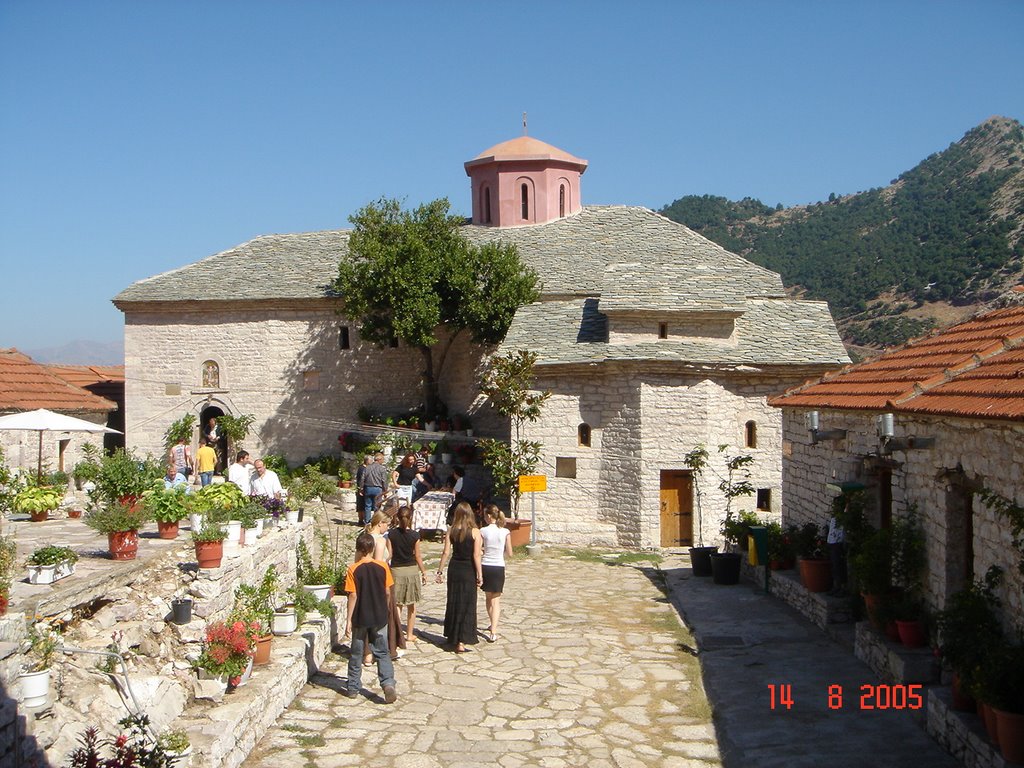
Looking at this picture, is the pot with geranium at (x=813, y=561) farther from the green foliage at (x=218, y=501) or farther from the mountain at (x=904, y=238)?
the mountain at (x=904, y=238)

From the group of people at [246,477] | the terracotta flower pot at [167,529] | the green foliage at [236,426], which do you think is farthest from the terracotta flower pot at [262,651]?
the green foliage at [236,426]

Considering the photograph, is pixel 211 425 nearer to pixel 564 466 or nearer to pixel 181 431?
pixel 181 431

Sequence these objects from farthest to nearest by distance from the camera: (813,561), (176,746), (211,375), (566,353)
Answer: (211,375) < (566,353) < (813,561) < (176,746)

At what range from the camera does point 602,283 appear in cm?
2502

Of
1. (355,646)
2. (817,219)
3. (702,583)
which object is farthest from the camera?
(817,219)

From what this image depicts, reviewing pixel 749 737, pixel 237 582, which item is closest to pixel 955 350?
pixel 749 737

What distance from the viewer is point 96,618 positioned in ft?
25.9

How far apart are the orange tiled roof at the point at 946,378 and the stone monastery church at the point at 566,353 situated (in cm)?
652

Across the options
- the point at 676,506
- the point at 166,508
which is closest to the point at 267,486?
the point at 166,508

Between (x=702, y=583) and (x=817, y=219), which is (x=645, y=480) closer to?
(x=702, y=583)

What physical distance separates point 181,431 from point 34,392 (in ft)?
22.9

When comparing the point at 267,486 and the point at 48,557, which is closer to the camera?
the point at 48,557

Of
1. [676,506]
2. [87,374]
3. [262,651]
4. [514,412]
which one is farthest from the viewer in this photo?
[87,374]

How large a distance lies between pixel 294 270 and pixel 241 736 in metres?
24.0
